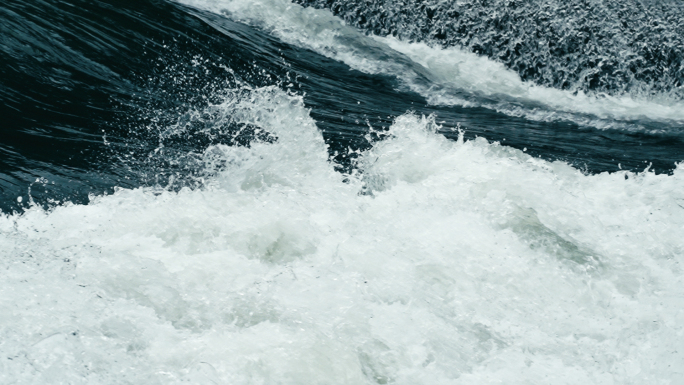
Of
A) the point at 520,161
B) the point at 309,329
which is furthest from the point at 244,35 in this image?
the point at 309,329

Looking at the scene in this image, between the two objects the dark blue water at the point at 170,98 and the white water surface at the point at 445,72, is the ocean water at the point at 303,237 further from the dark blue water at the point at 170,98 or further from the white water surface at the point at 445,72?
the white water surface at the point at 445,72

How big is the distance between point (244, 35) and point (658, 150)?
488 centimetres

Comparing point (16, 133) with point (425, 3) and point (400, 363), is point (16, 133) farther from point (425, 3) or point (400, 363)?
point (425, 3)

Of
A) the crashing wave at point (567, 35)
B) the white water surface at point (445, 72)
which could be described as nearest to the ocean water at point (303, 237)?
the white water surface at point (445, 72)

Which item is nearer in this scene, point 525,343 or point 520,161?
point 525,343

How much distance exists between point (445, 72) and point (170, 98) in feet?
11.7

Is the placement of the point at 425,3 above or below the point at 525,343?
above

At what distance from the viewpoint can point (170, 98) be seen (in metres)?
6.39

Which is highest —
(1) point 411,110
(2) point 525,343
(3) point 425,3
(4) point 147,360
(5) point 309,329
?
(3) point 425,3

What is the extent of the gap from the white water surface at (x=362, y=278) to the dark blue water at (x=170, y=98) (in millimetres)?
681

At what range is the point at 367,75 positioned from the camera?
26.6 feet

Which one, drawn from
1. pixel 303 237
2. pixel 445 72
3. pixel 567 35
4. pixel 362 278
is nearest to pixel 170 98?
pixel 303 237

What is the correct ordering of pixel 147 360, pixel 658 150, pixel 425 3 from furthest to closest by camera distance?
pixel 425 3
pixel 658 150
pixel 147 360

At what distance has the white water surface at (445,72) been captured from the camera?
7.69 metres
